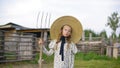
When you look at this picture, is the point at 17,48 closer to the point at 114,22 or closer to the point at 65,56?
the point at 65,56

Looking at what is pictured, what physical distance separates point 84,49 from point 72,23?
16.6 m

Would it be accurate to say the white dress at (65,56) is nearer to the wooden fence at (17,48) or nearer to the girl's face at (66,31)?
the girl's face at (66,31)

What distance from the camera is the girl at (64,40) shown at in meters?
5.00

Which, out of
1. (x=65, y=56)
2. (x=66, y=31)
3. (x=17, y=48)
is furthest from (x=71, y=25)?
(x=17, y=48)

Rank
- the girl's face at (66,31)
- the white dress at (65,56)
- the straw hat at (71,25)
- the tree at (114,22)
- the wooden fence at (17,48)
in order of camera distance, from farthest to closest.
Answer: the tree at (114,22)
the wooden fence at (17,48)
the straw hat at (71,25)
the girl's face at (66,31)
the white dress at (65,56)

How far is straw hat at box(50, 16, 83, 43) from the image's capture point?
17.4ft

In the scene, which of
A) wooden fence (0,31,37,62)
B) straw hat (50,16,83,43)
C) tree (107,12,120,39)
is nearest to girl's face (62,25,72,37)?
straw hat (50,16,83,43)

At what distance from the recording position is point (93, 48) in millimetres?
21953

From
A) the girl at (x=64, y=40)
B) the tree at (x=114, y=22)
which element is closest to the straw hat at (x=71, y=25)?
the girl at (x=64, y=40)

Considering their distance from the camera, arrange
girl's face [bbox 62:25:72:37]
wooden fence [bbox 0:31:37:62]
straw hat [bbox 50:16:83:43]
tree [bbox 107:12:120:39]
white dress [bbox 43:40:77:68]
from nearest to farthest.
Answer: white dress [bbox 43:40:77:68] < girl's face [bbox 62:25:72:37] < straw hat [bbox 50:16:83:43] < wooden fence [bbox 0:31:37:62] < tree [bbox 107:12:120:39]

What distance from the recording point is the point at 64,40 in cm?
509

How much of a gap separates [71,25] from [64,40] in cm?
37

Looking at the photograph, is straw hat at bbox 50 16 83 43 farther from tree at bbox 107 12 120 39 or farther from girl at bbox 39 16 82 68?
tree at bbox 107 12 120 39

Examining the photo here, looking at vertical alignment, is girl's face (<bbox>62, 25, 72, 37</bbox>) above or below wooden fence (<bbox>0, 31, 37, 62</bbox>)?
above
